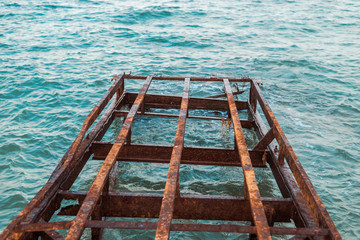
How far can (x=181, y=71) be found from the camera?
40.8ft

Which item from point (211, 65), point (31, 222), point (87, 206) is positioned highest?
point (87, 206)

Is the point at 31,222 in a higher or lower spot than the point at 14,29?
higher

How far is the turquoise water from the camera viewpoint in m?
6.11

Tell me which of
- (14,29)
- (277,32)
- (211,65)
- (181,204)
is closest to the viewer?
(181,204)

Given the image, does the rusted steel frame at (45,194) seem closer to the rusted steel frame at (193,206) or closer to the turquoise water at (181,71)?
the rusted steel frame at (193,206)

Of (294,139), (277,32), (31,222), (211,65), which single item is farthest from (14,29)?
(31,222)

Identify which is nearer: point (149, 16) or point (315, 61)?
point (315, 61)

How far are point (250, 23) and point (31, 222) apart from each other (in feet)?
68.5

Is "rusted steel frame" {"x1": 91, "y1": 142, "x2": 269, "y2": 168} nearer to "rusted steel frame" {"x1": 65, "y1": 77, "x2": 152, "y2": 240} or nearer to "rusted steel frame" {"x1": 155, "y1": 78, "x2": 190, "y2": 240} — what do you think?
"rusted steel frame" {"x1": 155, "y1": 78, "x2": 190, "y2": 240}

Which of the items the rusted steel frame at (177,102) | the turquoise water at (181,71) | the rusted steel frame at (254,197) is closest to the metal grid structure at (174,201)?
the rusted steel frame at (254,197)

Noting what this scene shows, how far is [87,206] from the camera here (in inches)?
119

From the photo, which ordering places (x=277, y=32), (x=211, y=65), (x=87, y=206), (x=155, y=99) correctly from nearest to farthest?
(x=87, y=206)
(x=155, y=99)
(x=211, y=65)
(x=277, y=32)

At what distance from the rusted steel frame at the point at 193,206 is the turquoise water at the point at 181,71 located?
3.23 ft

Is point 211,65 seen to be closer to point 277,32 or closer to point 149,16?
point 277,32
